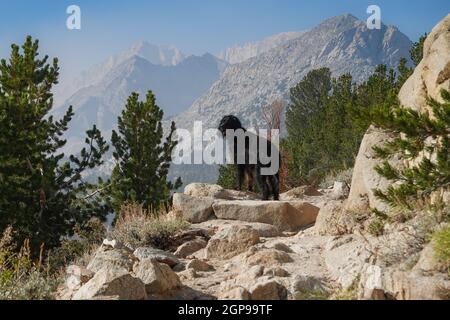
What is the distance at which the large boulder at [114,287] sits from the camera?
447cm

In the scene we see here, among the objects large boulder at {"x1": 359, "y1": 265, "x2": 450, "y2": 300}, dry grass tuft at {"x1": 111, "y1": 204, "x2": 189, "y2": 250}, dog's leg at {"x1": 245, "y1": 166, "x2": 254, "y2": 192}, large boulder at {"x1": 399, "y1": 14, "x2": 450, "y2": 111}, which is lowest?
large boulder at {"x1": 359, "y1": 265, "x2": 450, "y2": 300}

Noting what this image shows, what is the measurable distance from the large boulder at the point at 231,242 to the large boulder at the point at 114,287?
245 centimetres

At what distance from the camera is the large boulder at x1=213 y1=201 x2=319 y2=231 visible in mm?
9547

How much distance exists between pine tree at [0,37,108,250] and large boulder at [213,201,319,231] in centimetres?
844

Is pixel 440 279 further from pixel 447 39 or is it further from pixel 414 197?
pixel 447 39

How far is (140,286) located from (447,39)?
4.89 meters

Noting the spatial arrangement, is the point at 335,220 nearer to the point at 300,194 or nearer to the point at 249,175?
the point at 249,175

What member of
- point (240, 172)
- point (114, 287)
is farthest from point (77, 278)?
point (240, 172)

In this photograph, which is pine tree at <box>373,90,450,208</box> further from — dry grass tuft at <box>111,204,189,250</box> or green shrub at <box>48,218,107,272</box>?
green shrub at <box>48,218,107,272</box>

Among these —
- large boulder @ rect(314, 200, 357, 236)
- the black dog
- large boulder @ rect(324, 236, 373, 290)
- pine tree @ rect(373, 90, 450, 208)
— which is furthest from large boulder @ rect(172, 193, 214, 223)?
pine tree @ rect(373, 90, 450, 208)

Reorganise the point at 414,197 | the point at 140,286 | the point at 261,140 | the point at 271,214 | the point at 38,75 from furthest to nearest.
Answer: the point at 38,75
the point at 261,140
the point at 271,214
the point at 414,197
the point at 140,286
